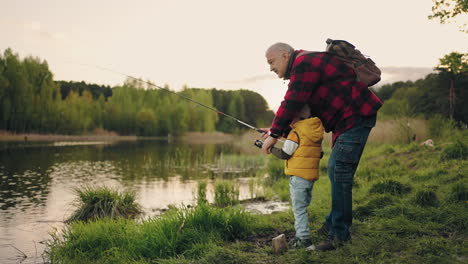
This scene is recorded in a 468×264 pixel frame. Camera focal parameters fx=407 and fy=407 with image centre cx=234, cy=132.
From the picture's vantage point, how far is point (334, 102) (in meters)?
3.42

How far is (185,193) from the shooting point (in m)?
11.0

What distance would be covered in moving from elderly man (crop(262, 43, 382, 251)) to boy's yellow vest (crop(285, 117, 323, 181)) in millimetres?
106

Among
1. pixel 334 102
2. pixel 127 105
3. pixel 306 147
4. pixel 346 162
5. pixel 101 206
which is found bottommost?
pixel 101 206

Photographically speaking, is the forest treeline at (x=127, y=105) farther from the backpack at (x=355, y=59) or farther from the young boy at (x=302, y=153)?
the young boy at (x=302, y=153)

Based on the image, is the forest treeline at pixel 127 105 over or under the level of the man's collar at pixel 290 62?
over

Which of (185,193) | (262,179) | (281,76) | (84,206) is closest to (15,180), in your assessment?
(185,193)

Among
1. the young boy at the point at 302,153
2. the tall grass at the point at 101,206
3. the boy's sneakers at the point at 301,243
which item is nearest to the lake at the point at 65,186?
the tall grass at the point at 101,206

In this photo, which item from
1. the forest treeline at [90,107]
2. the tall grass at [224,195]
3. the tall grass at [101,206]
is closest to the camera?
A: the tall grass at [101,206]

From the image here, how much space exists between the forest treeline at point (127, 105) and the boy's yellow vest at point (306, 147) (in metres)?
7.34

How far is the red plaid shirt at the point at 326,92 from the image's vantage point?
11.0 feet

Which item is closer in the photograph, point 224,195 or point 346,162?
point 346,162

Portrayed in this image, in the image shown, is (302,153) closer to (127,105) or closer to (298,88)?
(298,88)

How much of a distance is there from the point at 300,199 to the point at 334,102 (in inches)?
35.1

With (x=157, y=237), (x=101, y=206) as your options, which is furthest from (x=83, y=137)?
(x=157, y=237)
